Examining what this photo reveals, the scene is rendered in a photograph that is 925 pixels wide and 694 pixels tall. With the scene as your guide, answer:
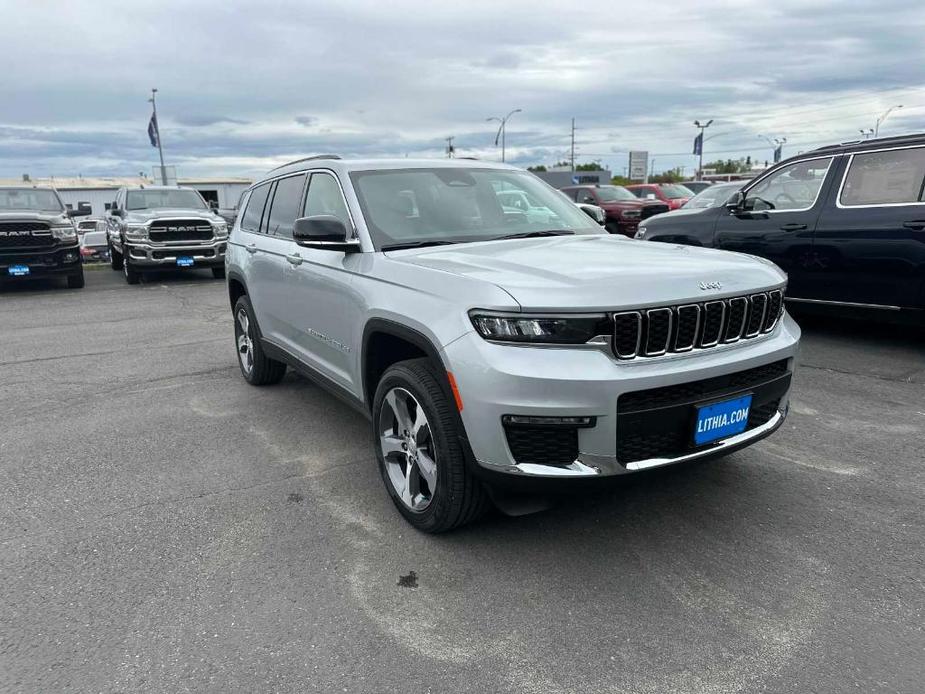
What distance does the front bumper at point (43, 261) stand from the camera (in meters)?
12.2

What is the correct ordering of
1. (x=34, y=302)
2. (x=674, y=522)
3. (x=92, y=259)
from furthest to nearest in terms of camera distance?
(x=92, y=259), (x=34, y=302), (x=674, y=522)

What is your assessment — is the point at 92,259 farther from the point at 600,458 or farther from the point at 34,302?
the point at 600,458

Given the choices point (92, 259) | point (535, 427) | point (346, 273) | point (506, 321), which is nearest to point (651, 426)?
point (535, 427)

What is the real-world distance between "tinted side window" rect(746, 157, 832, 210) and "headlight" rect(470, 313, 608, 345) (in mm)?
5393

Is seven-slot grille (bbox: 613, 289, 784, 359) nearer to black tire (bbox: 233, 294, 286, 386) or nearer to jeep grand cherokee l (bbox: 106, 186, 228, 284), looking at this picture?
black tire (bbox: 233, 294, 286, 386)

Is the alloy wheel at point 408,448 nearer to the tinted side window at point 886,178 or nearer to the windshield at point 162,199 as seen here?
the tinted side window at point 886,178

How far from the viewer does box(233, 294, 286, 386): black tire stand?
5.73m

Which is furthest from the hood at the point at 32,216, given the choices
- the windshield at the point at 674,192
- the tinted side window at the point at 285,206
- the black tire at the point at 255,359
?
the windshield at the point at 674,192

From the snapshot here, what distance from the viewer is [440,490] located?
308 centimetres

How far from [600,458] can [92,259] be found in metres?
19.3

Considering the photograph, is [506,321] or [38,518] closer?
[506,321]

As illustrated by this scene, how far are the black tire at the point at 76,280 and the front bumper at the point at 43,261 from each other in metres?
0.24

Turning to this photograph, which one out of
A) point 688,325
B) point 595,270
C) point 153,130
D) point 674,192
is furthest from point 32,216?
point 153,130

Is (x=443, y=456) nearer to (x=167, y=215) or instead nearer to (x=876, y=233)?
(x=876, y=233)
